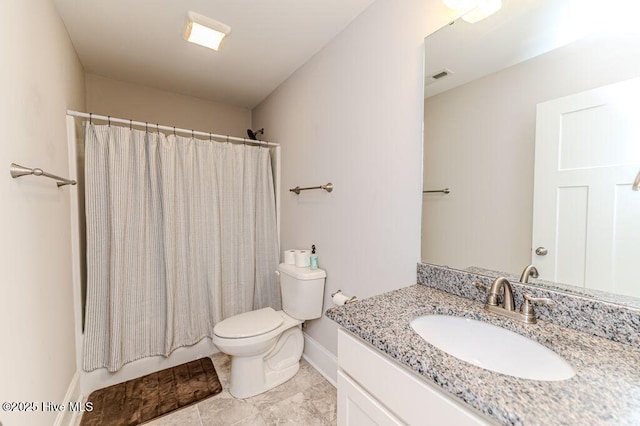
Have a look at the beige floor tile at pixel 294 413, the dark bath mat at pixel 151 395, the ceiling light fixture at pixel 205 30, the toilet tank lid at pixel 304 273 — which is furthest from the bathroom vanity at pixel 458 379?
the ceiling light fixture at pixel 205 30

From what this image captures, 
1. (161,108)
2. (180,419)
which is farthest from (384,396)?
(161,108)

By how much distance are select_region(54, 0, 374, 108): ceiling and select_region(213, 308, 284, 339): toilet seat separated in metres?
1.92

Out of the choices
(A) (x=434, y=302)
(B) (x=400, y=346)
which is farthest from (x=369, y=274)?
(B) (x=400, y=346)

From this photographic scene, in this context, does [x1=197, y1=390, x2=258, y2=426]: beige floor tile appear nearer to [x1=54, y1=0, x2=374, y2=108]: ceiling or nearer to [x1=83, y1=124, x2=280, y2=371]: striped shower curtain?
[x1=83, y1=124, x2=280, y2=371]: striped shower curtain

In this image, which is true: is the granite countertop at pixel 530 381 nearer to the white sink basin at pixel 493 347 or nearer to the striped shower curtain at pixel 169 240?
the white sink basin at pixel 493 347

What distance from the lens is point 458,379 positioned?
1.77 feet

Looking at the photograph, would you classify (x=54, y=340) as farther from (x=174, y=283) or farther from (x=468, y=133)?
(x=468, y=133)

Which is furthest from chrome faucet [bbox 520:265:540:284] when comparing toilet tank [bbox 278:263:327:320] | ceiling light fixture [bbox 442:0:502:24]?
Answer: toilet tank [bbox 278:263:327:320]

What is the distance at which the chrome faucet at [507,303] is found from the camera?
2.65ft

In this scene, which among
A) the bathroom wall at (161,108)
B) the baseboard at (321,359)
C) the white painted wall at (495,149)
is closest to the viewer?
the white painted wall at (495,149)

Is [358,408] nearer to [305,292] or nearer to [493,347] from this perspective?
[493,347]

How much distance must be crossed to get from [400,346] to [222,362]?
73.4 inches

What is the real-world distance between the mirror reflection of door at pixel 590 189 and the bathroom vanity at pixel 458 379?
0.13 meters

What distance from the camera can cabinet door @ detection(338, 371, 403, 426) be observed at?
0.71m
